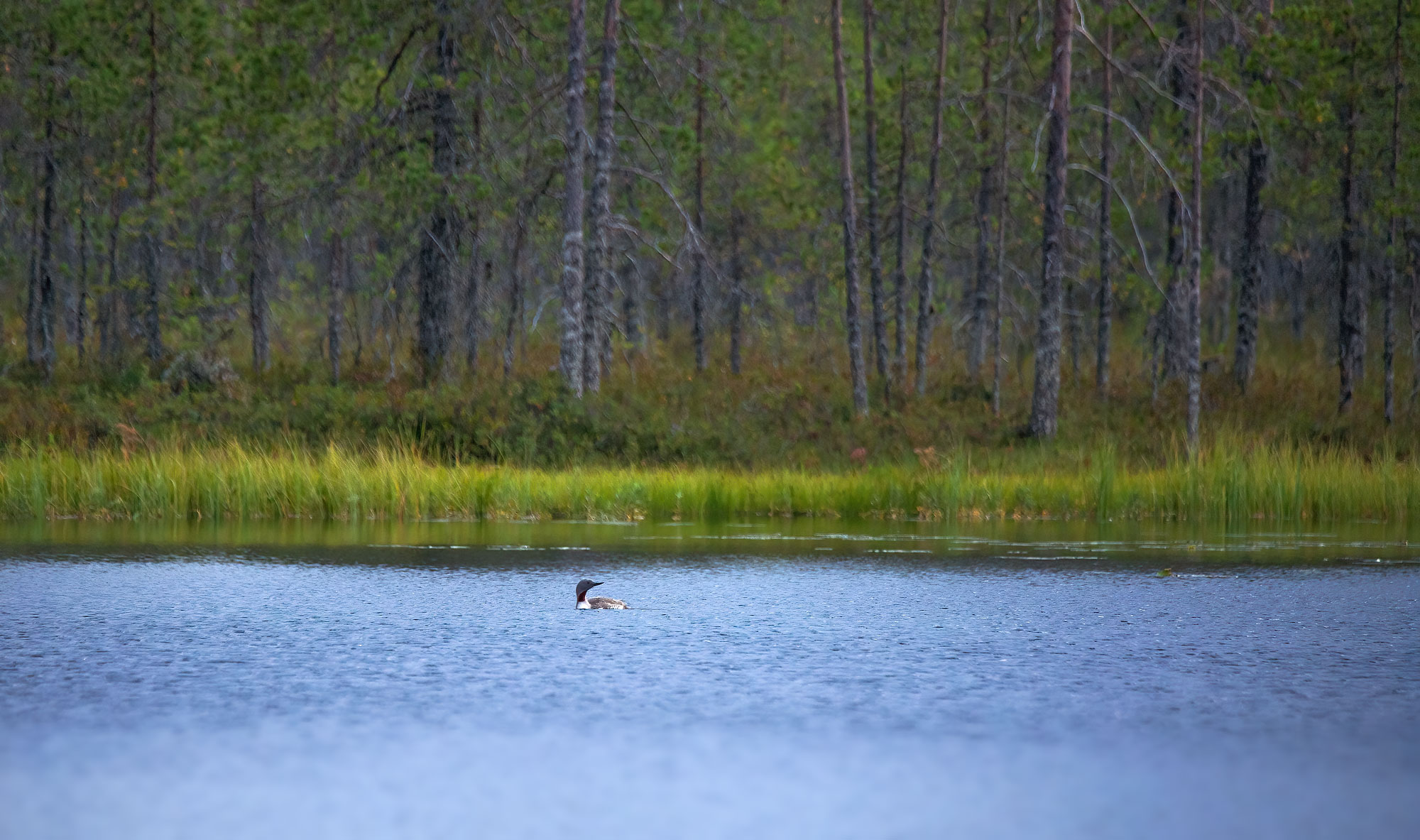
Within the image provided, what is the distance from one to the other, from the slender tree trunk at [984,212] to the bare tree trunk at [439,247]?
33.3 ft

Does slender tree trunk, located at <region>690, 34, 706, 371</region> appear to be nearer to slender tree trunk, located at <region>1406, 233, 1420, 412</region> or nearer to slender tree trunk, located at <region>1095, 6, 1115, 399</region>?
slender tree trunk, located at <region>1095, 6, 1115, 399</region>

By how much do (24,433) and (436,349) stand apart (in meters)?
7.71

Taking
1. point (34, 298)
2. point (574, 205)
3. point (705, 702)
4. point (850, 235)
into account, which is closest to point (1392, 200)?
point (850, 235)

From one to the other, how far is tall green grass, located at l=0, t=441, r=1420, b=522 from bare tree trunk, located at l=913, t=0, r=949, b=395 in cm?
1309

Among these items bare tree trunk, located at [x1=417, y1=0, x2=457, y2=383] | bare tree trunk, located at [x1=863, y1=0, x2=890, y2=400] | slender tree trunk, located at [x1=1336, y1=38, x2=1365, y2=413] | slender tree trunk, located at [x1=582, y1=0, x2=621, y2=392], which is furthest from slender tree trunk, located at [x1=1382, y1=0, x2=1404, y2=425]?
bare tree trunk, located at [x1=417, y1=0, x2=457, y2=383]

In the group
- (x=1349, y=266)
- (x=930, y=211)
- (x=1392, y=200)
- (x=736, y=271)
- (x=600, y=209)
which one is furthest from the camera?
(x=736, y=271)

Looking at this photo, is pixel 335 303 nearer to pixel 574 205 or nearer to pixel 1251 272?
pixel 574 205

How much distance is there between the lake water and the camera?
3.72 meters

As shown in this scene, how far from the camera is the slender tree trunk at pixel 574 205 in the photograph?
74.7ft

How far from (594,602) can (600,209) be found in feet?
54.9

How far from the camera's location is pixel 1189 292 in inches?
914

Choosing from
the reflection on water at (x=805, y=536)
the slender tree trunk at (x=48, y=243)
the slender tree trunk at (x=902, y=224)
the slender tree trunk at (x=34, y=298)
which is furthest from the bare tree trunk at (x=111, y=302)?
the reflection on water at (x=805, y=536)

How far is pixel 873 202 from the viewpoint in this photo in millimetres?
30109

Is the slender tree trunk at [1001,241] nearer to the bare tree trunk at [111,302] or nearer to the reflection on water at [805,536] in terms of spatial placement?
the reflection on water at [805,536]
